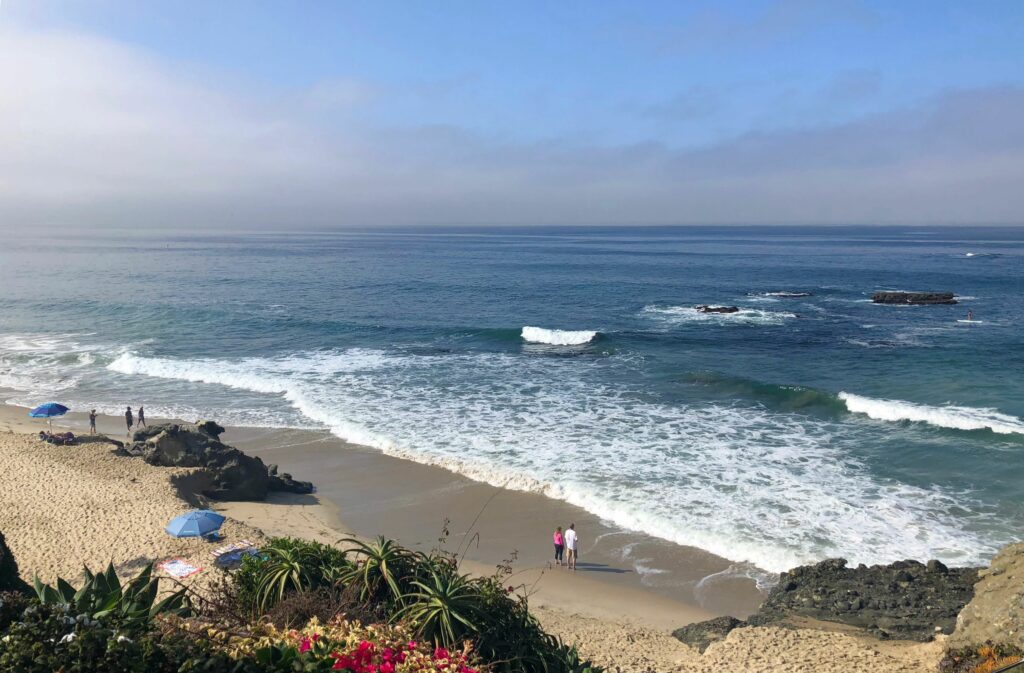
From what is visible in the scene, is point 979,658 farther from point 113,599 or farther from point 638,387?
point 638,387

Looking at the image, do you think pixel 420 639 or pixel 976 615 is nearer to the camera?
pixel 420 639

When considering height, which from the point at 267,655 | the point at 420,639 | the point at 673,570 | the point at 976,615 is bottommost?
the point at 673,570

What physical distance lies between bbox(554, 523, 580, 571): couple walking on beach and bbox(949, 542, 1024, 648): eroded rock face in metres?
6.87

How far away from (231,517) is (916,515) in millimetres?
16656

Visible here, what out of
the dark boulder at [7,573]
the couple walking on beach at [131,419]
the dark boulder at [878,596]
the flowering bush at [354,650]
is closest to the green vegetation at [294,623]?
the flowering bush at [354,650]

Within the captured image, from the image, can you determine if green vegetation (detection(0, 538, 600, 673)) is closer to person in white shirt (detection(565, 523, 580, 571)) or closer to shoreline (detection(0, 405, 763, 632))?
shoreline (detection(0, 405, 763, 632))

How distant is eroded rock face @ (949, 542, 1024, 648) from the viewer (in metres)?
9.18

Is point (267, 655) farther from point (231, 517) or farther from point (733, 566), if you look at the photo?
point (231, 517)

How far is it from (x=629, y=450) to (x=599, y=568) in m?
6.49

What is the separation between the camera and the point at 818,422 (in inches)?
926

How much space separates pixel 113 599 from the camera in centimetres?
570

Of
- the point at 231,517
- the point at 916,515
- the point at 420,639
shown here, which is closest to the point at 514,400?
the point at 231,517

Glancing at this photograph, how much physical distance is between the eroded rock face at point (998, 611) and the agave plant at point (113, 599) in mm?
10223

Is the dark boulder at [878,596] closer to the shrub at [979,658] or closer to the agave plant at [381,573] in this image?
the shrub at [979,658]
